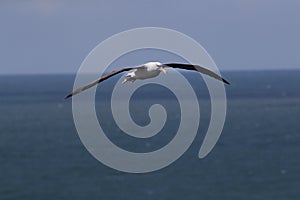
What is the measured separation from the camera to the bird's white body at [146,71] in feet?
45.3

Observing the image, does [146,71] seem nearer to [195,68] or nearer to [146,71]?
[146,71]

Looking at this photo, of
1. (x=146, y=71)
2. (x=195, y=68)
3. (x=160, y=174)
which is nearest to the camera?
(x=146, y=71)

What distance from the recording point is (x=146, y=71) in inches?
551

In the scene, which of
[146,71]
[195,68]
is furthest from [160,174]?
[146,71]

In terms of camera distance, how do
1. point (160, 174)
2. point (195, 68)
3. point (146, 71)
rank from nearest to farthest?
1. point (146, 71)
2. point (195, 68)
3. point (160, 174)

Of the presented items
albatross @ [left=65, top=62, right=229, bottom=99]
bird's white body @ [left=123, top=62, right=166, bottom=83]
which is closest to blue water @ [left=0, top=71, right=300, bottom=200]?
albatross @ [left=65, top=62, right=229, bottom=99]

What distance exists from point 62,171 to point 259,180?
45010 millimetres

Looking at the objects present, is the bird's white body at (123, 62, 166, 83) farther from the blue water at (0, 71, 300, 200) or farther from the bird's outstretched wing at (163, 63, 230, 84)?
the blue water at (0, 71, 300, 200)

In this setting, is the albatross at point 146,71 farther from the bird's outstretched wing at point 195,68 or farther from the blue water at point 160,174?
the blue water at point 160,174

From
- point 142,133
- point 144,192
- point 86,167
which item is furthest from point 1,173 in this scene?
point 142,133

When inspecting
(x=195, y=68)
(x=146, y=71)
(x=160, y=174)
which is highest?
(x=146, y=71)

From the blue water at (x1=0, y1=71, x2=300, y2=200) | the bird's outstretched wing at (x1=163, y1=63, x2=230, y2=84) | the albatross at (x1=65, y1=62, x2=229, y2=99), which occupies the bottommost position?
the blue water at (x1=0, y1=71, x2=300, y2=200)

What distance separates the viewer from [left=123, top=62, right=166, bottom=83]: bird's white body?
45.3 ft

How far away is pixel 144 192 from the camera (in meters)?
136
